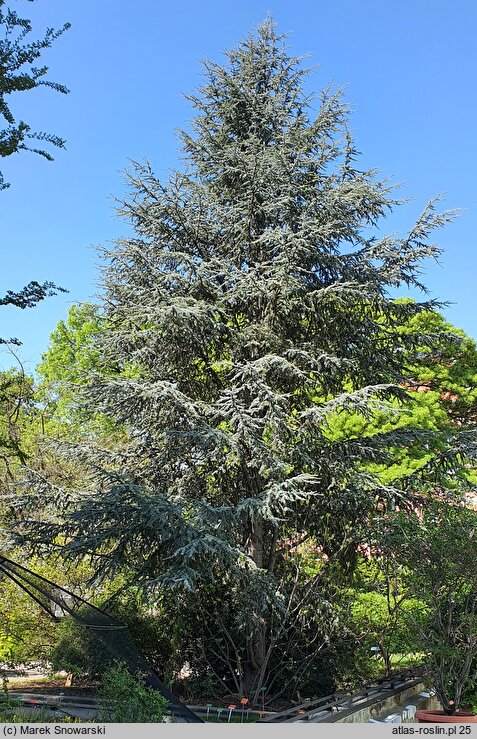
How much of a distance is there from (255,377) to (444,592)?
13.5ft

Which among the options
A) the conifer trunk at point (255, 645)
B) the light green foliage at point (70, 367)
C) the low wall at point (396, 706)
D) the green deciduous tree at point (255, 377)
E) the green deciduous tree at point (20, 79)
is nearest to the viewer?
the green deciduous tree at point (20, 79)

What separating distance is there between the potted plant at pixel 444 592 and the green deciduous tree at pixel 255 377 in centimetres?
173

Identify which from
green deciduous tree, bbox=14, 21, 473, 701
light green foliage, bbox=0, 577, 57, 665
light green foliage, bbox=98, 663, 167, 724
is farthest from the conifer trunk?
light green foliage, bbox=98, 663, 167, 724

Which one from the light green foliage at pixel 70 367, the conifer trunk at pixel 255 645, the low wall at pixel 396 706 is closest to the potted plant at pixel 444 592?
the low wall at pixel 396 706

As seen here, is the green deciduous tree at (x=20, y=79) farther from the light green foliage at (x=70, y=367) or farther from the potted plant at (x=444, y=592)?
the light green foliage at (x=70, y=367)

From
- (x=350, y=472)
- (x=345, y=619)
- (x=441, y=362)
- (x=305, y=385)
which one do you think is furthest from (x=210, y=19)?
(x=441, y=362)

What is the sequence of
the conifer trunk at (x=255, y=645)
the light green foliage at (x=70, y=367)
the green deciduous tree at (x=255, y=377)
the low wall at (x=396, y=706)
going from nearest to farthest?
the low wall at (x=396, y=706), the green deciduous tree at (x=255, y=377), the conifer trunk at (x=255, y=645), the light green foliage at (x=70, y=367)

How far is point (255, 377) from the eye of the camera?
1066 centimetres

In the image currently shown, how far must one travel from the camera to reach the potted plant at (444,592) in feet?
28.0

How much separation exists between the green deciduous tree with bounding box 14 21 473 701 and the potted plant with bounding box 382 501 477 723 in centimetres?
173

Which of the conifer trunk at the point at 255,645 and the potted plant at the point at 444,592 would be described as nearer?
the potted plant at the point at 444,592

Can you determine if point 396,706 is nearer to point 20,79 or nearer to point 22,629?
point 22,629

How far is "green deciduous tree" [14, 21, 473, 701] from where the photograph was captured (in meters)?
10.3

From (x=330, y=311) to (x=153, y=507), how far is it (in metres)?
4.70
